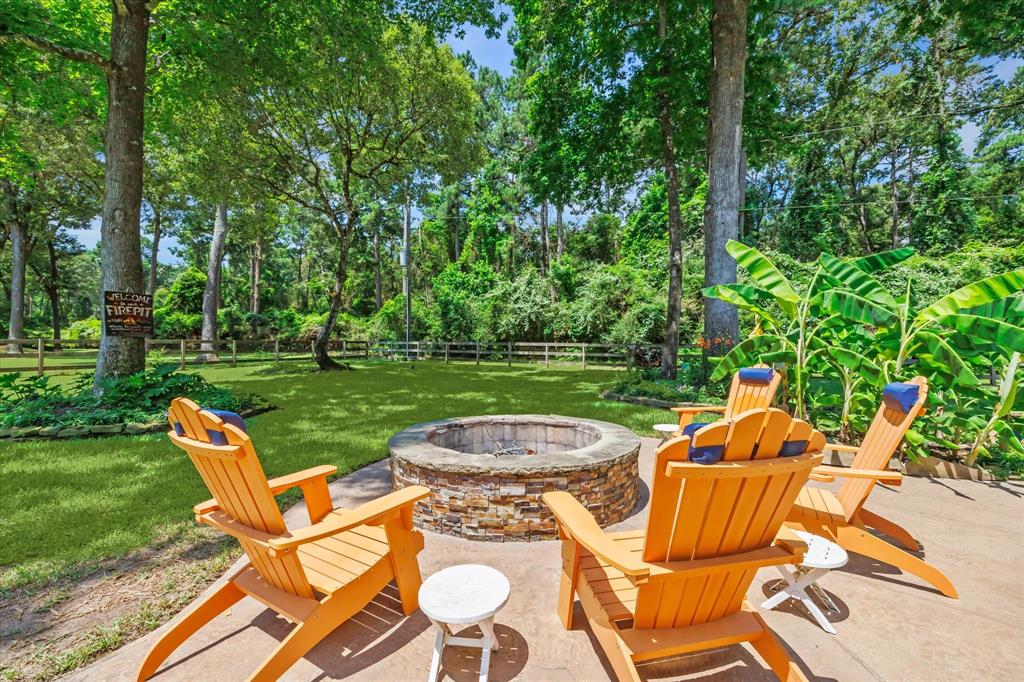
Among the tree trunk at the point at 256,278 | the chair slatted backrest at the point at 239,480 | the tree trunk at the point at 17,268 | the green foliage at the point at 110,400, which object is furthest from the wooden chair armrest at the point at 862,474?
the tree trunk at the point at 256,278

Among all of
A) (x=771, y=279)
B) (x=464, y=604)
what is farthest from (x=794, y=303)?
(x=464, y=604)

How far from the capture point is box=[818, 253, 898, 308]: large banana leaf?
492 centimetres

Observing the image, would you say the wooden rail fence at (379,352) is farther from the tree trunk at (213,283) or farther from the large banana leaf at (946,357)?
the large banana leaf at (946,357)

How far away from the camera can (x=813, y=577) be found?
2.46m

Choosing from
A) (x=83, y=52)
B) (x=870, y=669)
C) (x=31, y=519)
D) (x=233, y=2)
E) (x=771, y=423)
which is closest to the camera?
(x=771, y=423)

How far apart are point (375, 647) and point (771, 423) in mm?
2231

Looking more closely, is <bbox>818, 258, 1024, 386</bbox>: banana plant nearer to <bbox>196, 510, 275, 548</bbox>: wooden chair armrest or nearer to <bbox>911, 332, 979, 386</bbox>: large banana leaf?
<bbox>911, 332, 979, 386</bbox>: large banana leaf

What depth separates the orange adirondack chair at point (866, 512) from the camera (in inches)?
107

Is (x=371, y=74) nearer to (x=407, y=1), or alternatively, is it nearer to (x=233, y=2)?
(x=407, y=1)

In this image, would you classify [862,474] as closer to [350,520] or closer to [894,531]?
[894,531]

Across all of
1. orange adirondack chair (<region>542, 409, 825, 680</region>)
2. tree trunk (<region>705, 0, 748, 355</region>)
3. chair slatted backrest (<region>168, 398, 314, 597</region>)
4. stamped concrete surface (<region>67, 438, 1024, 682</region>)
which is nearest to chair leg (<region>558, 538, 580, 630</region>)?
stamped concrete surface (<region>67, 438, 1024, 682</region>)

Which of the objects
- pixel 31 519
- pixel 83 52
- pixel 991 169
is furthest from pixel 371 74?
pixel 991 169

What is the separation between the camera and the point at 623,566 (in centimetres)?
170

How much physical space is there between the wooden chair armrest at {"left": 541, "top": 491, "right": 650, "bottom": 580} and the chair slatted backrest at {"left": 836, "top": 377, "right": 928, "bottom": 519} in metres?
2.03
